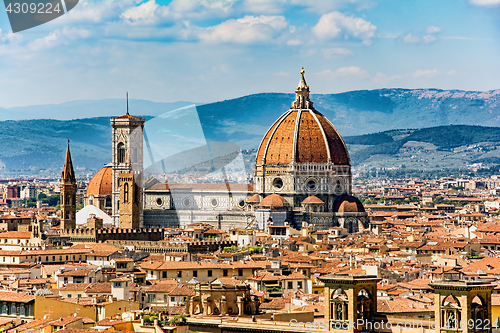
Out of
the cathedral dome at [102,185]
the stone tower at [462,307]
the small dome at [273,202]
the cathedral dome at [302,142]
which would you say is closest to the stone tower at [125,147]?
the cathedral dome at [102,185]

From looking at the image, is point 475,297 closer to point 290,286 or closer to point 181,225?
point 290,286

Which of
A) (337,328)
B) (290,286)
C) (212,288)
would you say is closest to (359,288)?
(337,328)

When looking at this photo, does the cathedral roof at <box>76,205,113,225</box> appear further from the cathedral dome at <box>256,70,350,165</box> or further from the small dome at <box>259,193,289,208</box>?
the cathedral dome at <box>256,70,350,165</box>

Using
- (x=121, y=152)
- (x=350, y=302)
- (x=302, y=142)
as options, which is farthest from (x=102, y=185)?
(x=350, y=302)

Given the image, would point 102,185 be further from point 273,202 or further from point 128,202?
point 273,202

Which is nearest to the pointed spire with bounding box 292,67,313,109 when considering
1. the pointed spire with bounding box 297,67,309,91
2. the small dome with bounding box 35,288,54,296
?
the pointed spire with bounding box 297,67,309,91
